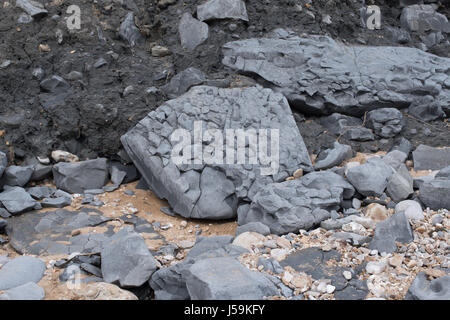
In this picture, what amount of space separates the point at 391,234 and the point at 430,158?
1682 mm

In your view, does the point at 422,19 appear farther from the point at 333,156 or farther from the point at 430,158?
the point at 333,156

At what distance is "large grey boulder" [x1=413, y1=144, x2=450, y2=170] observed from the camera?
14.0 feet

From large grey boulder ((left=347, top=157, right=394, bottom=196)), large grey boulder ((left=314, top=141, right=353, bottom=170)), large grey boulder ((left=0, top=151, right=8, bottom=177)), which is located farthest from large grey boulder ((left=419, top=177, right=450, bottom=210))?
large grey boulder ((left=0, top=151, right=8, bottom=177))

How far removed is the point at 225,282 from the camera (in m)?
2.33

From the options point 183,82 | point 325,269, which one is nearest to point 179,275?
point 325,269

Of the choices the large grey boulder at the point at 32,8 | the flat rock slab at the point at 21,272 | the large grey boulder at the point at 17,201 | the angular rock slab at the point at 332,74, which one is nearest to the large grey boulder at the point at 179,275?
the flat rock slab at the point at 21,272

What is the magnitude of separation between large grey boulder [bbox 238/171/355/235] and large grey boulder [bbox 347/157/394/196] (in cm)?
7

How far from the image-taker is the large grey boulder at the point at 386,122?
188 inches

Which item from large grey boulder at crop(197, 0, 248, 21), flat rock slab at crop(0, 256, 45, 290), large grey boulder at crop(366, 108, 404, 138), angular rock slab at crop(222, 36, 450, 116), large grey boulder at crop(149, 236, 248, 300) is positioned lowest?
flat rock slab at crop(0, 256, 45, 290)

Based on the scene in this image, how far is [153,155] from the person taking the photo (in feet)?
13.4

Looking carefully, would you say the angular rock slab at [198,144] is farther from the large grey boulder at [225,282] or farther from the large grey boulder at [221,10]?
the large grey boulder at [225,282]

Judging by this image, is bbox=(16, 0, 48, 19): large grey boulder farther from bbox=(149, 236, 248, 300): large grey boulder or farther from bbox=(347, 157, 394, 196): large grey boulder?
bbox=(347, 157, 394, 196): large grey boulder

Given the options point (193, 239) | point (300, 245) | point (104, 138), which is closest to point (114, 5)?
point (104, 138)

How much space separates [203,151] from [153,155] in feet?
1.42
